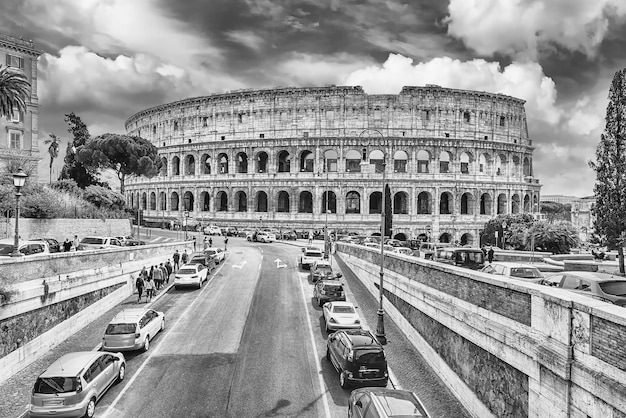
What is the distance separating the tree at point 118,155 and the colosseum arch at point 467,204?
47897 millimetres

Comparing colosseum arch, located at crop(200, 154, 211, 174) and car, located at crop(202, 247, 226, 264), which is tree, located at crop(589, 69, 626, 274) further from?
colosseum arch, located at crop(200, 154, 211, 174)

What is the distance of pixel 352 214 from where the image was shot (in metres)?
67.7

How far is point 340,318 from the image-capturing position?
20.2 meters

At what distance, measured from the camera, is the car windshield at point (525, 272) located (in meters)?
18.9

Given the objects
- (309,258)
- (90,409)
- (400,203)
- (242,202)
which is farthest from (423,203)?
(90,409)

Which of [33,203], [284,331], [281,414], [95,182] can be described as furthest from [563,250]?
[95,182]

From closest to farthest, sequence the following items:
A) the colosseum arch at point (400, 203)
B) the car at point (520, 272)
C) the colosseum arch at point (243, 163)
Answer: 1. the car at point (520, 272)
2. the colosseum arch at point (400, 203)
3. the colosseum arch at point (243, 163)

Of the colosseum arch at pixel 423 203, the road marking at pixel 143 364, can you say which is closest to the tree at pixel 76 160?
Result: the road marking at pixel 143 364

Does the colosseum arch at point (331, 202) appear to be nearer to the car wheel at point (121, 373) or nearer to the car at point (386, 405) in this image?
the car wheel at point (121, 373)

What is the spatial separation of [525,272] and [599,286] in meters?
6.38

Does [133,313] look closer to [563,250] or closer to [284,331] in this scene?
[284,331]

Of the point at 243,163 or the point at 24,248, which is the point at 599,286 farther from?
the point at 243,163

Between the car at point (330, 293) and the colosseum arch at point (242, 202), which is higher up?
the colosseum arch at point (242, 202)

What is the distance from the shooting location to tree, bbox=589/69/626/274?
25.1m
